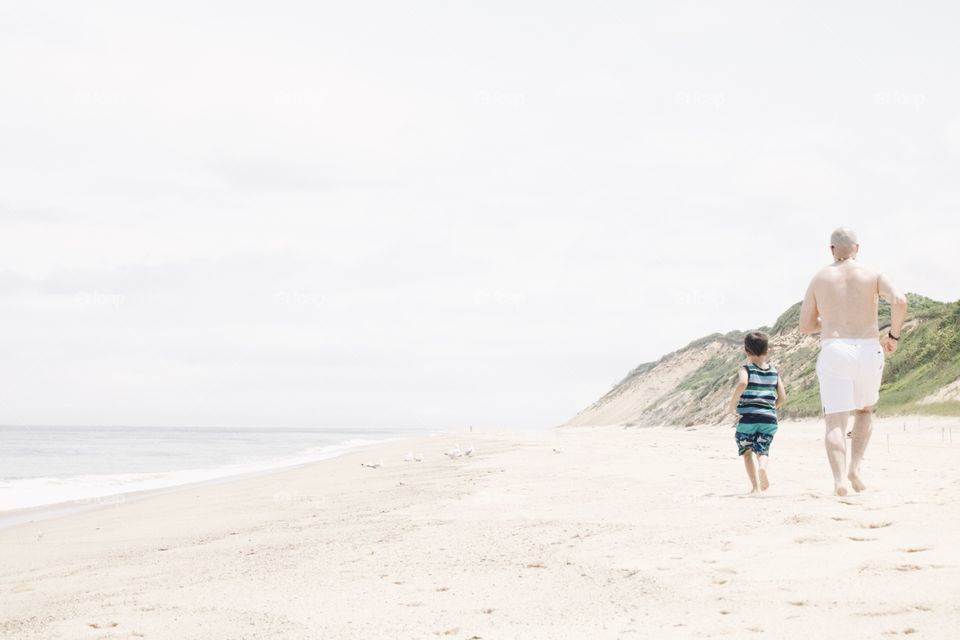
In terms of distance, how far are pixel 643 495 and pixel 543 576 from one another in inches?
131

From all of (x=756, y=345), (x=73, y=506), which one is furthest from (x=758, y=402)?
(x=73, y=506)

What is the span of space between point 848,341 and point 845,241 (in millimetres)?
905

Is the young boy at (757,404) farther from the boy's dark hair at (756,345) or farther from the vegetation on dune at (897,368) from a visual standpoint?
the vegetation on dune at (897,368)

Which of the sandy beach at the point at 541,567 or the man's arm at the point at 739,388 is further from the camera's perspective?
the man's arm at the point at 739,388

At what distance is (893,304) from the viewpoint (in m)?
7.01

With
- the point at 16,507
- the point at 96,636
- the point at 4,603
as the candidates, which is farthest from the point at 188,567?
the point at 16,507

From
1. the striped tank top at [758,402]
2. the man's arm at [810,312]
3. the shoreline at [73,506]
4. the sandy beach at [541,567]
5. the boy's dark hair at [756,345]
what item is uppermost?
the man's arm at [810,312]

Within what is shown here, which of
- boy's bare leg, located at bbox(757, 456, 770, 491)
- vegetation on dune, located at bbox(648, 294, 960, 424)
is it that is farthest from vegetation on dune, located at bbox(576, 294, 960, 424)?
boy's bare leg, located at bbox(757, 456, 770, 491)

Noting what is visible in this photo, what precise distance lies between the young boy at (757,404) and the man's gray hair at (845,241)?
126 cm

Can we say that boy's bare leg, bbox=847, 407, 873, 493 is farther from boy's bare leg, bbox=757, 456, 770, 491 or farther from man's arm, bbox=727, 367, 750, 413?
man's arm, bbox=727, 367, 750, 413

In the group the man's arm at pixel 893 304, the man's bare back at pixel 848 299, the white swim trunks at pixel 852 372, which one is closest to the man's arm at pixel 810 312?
the man's bare back at pixel 848 299

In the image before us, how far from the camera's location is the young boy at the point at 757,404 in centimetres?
827

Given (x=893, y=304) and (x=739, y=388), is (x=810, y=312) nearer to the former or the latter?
(x=893, y=304)

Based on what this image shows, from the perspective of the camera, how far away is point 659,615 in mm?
4195
